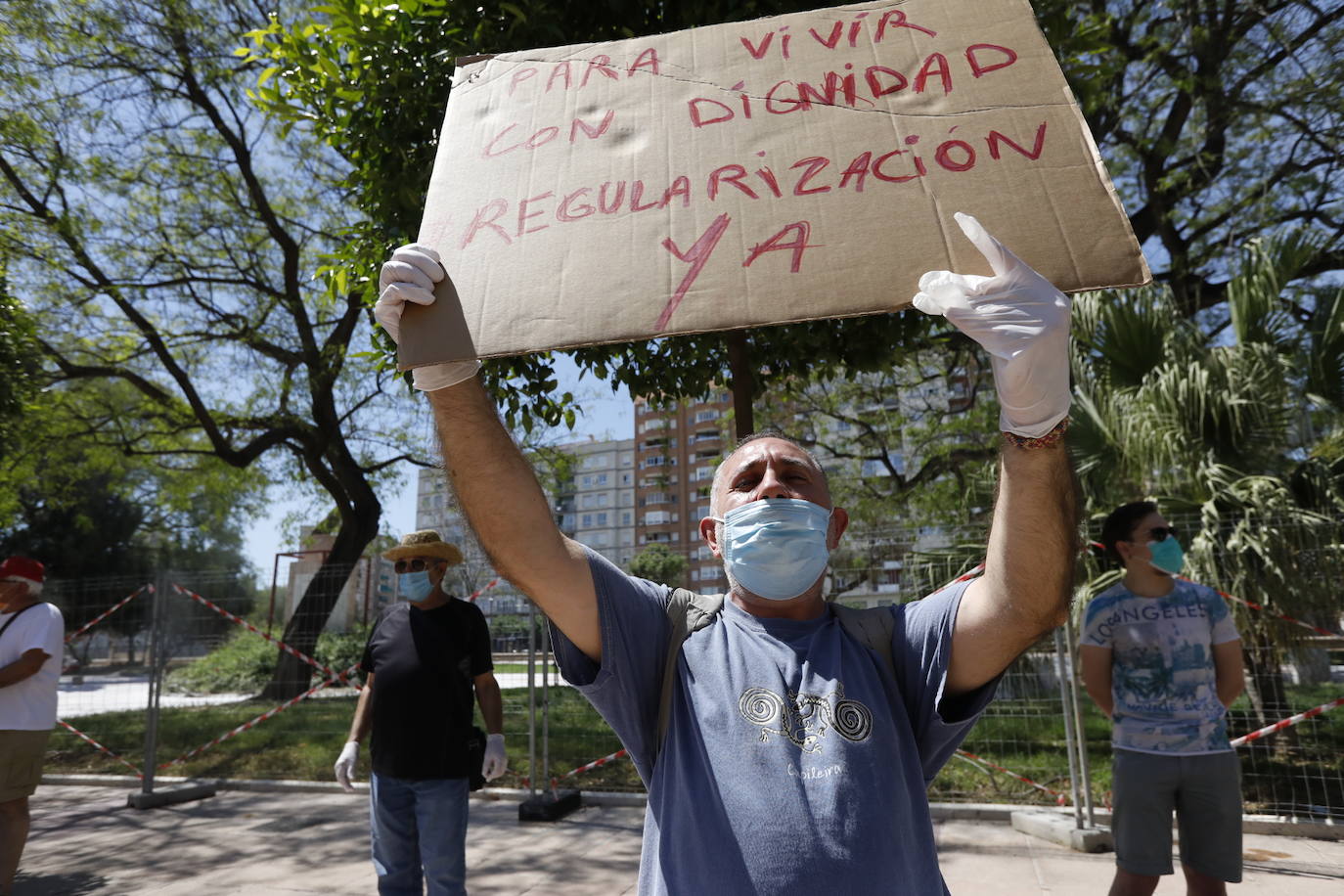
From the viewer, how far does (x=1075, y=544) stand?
1.53m

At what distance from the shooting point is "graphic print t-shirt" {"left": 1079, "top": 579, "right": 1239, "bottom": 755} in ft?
11.0

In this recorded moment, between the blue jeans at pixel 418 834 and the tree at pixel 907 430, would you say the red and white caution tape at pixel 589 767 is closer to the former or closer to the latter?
the blue jeans at pixel 418 834

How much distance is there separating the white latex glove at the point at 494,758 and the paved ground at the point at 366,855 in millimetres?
1420

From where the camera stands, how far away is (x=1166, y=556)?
3.50 meters

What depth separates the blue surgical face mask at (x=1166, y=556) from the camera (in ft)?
11.4

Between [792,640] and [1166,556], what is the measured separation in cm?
253

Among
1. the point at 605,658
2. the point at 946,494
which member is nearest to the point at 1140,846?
the point at 605,658

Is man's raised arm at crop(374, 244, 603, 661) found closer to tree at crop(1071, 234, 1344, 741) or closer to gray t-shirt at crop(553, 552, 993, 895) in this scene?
gray t-shirt at crop(553, 552, 993, 895)

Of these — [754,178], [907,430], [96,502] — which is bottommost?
[754,178]

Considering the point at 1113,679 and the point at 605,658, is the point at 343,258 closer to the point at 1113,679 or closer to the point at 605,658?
the point at 605,658

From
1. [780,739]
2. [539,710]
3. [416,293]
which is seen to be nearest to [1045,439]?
[780,739]

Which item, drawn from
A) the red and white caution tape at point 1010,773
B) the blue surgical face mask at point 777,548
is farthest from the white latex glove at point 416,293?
the red and white caution tape at point 1010,773

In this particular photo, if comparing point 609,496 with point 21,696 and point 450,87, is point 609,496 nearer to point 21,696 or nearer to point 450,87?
point 21,696

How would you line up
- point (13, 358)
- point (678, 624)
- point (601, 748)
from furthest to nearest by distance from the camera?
point (601, 748) < point (13, 358) < point (678, 624)
